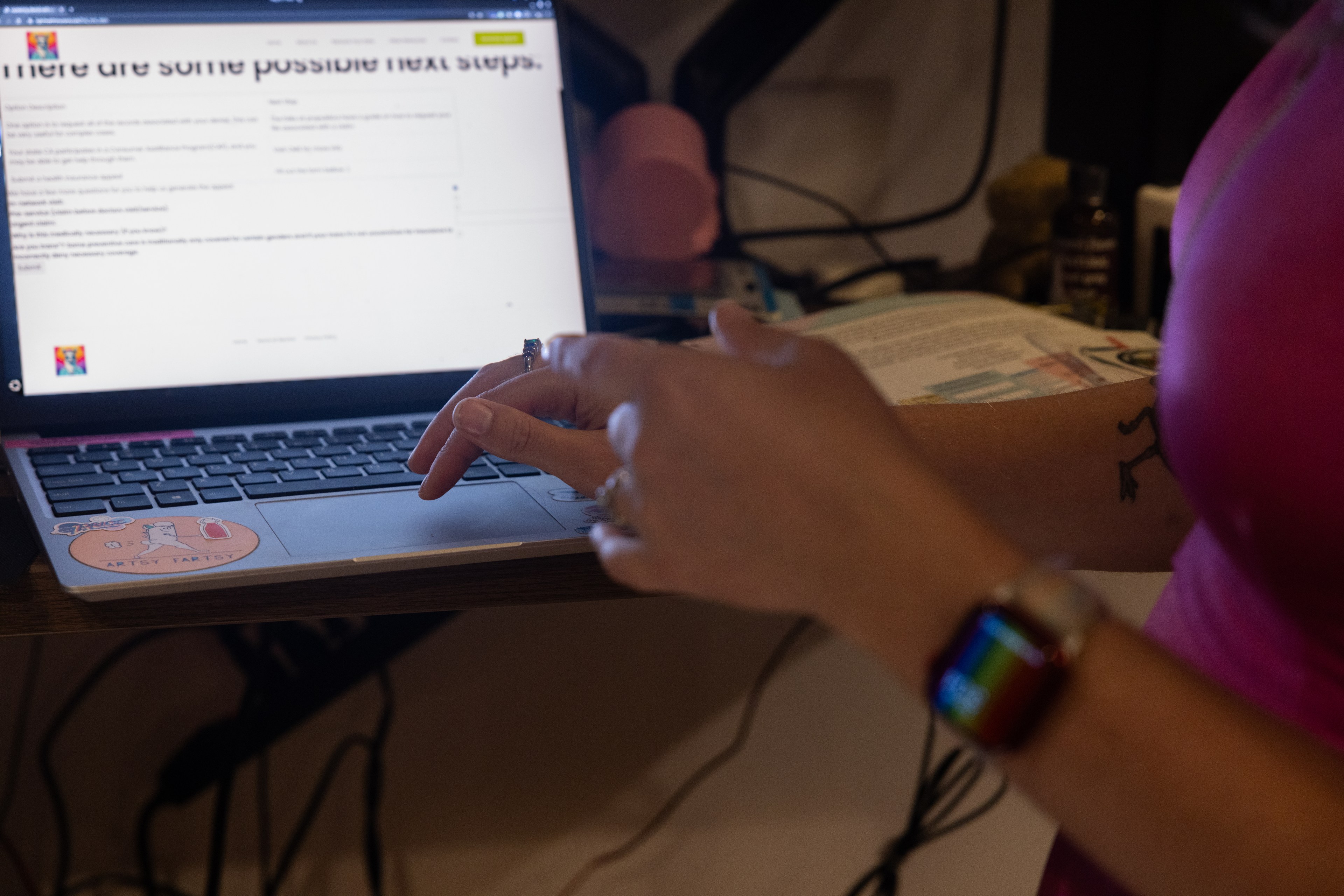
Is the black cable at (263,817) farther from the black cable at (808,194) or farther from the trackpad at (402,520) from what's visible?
the black cable at (808,194)

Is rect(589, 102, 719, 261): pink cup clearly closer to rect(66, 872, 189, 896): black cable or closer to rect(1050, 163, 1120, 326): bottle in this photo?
rect(1050, 163, 1120, 326): bottle

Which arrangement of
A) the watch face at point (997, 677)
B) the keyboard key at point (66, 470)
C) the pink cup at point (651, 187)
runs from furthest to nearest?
the pink cup at point (651, 187) < the keyboard key at point (66, 470) < the watch face at point (997, 677)

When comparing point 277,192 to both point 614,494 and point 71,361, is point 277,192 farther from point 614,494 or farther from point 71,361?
point 614,494

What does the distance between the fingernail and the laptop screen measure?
0.72 ft

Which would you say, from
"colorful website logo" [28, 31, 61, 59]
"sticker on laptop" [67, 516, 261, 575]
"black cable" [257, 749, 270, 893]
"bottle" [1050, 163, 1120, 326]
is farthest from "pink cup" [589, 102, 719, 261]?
"black cable" [257, 749, 270, 893]

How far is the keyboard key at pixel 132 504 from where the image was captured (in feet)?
1.62

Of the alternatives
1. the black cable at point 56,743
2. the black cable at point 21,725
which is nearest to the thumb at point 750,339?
the black cable at point 56,743

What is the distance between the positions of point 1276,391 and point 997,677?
0.16m

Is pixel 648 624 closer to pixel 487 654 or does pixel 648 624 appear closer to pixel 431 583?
pixel 487 654

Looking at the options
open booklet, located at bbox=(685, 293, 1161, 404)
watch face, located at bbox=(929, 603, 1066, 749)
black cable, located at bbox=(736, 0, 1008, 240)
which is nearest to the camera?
watch face, located at bbox=(929, 603, 1066, 749)

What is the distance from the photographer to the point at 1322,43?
386mm

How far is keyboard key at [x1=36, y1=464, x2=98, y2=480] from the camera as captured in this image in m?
0.54

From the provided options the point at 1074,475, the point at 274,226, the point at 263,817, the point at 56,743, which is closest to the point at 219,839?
the point at 263,817

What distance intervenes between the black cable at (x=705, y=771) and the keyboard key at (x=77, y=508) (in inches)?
26.3
